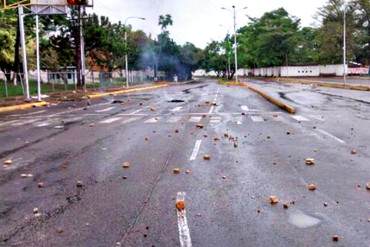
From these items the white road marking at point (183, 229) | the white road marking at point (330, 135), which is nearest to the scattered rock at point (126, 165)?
→ the white road marking at point (183, 229)

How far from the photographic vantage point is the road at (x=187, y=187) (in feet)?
18.9

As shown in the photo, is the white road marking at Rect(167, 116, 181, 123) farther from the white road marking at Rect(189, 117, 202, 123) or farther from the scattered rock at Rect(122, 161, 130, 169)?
the scattered rock at Rect(122, 161, 130, 169)

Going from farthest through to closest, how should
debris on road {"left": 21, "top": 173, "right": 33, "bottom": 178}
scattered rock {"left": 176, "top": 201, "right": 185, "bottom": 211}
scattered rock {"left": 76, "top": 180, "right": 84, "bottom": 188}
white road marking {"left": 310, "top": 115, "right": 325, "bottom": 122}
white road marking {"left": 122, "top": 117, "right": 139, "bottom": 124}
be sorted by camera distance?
white road marking {"left": 122, "top": 117, "right": 139, "bottom": 124} < white road marking {"left": 310, "top": 115, "right": 325, "bottom": 122} < debris on road {"left": 21, "top": 173, "right": 33, "bottom": 178} < scattered rock {"left": 76, "top": 180, "right": 84, "bottom": 188} < scattered rock {"left": 176, "top": 201, "right": 185, "bottom": 211}

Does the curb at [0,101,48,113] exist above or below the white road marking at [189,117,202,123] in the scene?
below

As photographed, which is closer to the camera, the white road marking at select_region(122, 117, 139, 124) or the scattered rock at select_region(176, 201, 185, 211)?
the scattered rock at select_region(176, 201, 185, 211)

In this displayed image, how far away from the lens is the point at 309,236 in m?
5.62

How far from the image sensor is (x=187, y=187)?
26.3 feet

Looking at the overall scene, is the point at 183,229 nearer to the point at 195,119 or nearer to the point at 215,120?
the point at 215,120

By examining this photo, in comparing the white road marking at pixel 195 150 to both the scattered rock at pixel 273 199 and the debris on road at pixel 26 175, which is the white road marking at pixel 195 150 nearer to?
the debris on road at pixel 26 175

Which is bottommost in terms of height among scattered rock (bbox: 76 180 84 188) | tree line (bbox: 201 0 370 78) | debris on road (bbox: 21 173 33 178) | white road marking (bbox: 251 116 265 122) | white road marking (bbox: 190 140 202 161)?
white road marking (bbox: 251 116 265 122)

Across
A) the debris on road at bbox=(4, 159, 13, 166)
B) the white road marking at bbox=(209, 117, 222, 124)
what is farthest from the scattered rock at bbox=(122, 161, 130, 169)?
the white road marking at bbox=(209, 117, 222, 124)

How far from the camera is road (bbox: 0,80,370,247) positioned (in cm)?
575

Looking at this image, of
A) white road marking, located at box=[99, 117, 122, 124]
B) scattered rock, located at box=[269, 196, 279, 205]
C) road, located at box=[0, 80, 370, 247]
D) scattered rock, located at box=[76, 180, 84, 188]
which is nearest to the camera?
road, located at box=[0, 80, 370, 247]

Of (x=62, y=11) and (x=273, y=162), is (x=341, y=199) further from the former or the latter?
(x=62, y=11)
